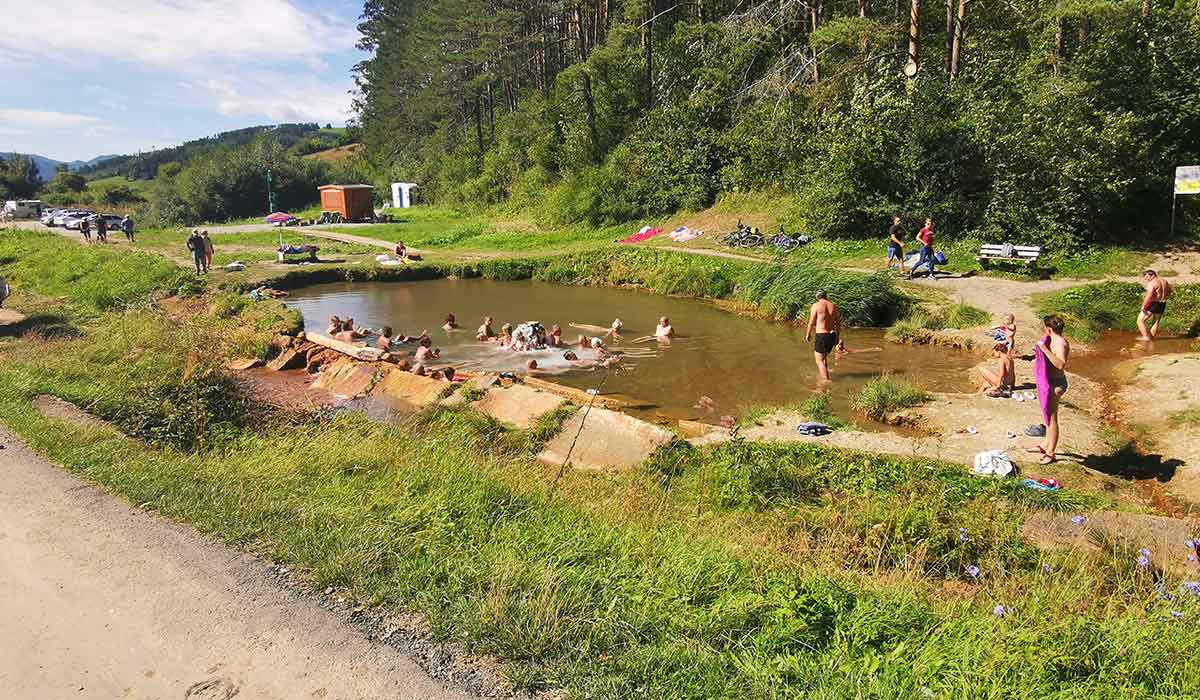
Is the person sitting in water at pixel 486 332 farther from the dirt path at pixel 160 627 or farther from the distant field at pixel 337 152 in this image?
the distant field at pixel 337 152

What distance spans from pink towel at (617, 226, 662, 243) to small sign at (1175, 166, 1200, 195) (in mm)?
18710

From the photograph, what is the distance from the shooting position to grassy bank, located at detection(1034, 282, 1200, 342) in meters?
15.2

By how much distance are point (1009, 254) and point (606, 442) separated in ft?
48.6

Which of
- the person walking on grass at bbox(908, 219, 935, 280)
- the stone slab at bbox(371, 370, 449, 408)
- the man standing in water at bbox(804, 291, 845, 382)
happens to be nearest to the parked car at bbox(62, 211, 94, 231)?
the stone slab at bbox(371, 370, 449, 408)

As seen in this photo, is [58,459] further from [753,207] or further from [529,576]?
[753,207]

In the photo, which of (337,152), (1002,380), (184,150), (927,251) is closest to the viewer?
(1002,380)

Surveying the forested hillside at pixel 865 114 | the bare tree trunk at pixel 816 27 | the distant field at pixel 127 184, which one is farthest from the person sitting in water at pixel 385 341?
the distant field at pixel 127 184

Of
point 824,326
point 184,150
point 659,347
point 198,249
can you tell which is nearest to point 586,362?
point 659,347

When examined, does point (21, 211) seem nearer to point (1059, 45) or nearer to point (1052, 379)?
point (1059, 45)

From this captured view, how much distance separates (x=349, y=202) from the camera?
1917 inches

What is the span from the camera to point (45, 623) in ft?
16.1

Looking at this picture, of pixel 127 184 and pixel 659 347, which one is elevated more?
pixel 127 184

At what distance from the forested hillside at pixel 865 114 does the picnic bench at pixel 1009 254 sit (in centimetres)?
165

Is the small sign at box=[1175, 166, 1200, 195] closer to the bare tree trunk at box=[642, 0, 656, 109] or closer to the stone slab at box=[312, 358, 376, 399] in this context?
the stone slab at box=[312, 358, 376, 399]
